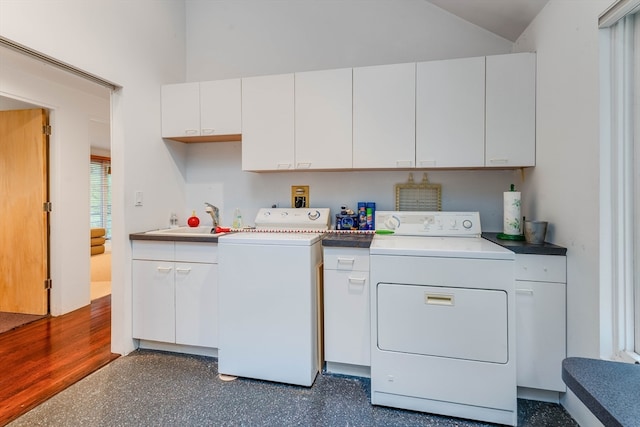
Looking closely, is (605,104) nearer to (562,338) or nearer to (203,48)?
(562,338)

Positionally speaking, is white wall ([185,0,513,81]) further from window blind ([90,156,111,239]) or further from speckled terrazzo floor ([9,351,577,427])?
window blind ([90,156,111,239])

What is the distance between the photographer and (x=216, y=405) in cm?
172

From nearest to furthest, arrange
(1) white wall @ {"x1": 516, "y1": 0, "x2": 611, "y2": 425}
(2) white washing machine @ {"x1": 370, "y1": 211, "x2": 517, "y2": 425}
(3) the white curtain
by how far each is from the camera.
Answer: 1. (3) the white curtain
2. (1) white wall @ {"x1": 516, "y1": 0, "x2": 611, "y2": 425}
3. (2) white washing machine @ {"x1": 370, "y1": 211, "x2": 517, "y2": 425}

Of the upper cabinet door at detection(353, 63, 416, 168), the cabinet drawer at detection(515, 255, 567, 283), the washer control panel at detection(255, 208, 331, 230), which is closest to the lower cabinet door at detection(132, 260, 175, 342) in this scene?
the washer control panel at detection(255, 208, 331, 230)

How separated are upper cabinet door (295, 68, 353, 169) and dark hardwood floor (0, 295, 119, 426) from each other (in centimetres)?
202

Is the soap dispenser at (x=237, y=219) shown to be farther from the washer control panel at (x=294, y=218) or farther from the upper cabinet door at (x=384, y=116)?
the upper cabinet door at (x=384, y=116)

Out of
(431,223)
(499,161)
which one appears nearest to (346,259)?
(431,223)

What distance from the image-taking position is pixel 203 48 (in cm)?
285

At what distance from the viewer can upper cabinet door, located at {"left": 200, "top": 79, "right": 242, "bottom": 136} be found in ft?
7.93

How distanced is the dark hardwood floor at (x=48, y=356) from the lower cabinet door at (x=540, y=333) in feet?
8.66

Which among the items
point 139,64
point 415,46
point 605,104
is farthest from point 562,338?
point 139,64

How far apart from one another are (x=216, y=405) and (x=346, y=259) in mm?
1085

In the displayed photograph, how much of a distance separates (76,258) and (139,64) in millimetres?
2148

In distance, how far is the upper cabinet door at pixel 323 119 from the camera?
2.23 meters
